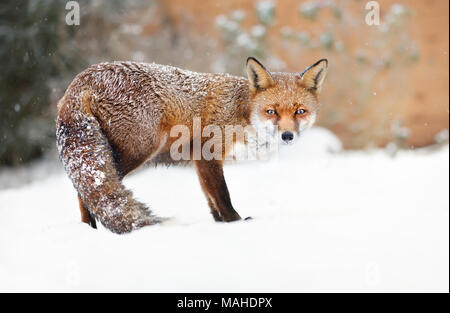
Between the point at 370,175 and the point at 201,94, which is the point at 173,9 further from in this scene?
the point at 201,94

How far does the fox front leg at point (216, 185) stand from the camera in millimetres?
2789

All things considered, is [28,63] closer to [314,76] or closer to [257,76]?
[257,76]

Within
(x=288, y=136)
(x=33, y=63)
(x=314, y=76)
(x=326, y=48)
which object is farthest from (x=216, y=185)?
(x=326, y=48)

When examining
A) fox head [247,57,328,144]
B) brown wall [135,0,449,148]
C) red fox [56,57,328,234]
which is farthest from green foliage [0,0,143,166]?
fox head [247,57,328,144]

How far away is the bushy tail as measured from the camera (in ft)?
8.11

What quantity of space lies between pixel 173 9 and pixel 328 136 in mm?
3292

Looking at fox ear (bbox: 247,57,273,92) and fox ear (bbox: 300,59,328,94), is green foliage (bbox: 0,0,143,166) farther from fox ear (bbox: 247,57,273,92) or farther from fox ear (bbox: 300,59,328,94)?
fox ear (bbox: 300,59,328,94)

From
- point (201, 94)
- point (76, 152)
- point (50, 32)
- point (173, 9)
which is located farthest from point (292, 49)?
point (76, 152)

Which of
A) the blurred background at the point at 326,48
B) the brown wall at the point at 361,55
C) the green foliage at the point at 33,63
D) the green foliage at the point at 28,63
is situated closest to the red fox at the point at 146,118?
the green foliage at the point at 33,63

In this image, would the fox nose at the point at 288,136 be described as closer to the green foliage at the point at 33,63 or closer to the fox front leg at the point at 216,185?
the fox front leg at the point at 216,185

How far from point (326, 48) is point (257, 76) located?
4284mm

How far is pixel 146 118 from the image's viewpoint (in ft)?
8.63

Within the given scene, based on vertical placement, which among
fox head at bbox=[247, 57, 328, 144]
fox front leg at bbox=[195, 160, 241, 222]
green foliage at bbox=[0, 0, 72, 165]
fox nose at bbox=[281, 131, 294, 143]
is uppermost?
green foliage at bbox=[0, 0, 72, 165]

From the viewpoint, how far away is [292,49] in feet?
21.8
